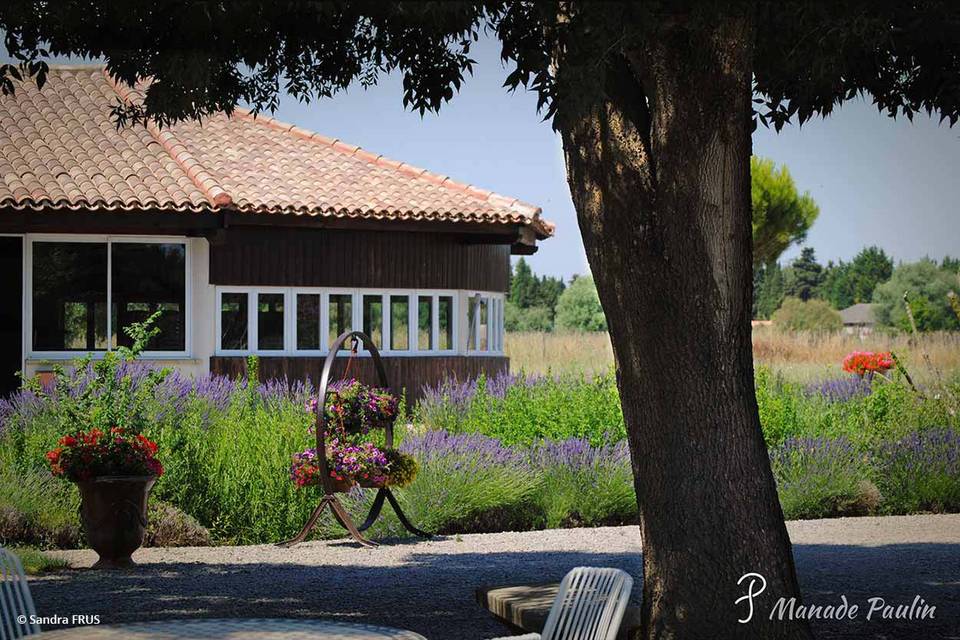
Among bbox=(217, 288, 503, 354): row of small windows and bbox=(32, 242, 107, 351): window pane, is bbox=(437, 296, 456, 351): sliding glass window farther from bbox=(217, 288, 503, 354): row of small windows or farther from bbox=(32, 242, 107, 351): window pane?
bbox=(32, 242, 107, 351): window pane

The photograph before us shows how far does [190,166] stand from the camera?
768 inches

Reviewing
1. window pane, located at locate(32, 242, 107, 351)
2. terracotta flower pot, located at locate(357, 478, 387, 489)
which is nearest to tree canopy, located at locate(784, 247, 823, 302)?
window pane, located at locate(32, 242, 107, 351)

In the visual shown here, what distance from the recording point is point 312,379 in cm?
1905

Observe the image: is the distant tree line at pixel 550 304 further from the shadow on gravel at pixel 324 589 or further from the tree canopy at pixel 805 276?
the shadow on gravel at pixel 324 589

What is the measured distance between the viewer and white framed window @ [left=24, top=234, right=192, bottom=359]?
18.0 metres

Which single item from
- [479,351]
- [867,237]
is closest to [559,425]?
[479,351]

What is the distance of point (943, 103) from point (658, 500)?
3.42 meters

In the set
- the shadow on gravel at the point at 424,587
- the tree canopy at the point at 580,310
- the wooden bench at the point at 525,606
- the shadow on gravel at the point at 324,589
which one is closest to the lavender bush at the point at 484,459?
the shadow on gravel at the point at 324,589

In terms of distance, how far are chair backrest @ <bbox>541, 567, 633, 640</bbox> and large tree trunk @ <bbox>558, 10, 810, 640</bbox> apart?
100 cm

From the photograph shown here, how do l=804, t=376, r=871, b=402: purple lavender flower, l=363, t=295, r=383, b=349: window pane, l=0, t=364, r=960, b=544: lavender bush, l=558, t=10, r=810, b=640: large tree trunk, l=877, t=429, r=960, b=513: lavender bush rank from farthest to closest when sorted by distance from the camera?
l=363, t=295, r=383, b=349: window pane → l=804, t=376, r=871, b=402: purple lavender flower → l=877, t=429, r=960, b=513: lavender bush → l=0, t=364, r=960, b=544: lavender bush → l=558, t=10, r=810, b=640: large tree trunk

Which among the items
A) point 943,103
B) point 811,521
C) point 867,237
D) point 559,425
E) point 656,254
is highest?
point 867,237

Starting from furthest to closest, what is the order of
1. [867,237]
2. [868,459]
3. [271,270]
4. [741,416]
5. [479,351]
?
[867,237] < [479,351] < [271,270] < [868,459] < [741,416]

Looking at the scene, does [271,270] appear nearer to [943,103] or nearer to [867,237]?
[943,103]

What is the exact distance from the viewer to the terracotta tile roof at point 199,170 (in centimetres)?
1784
